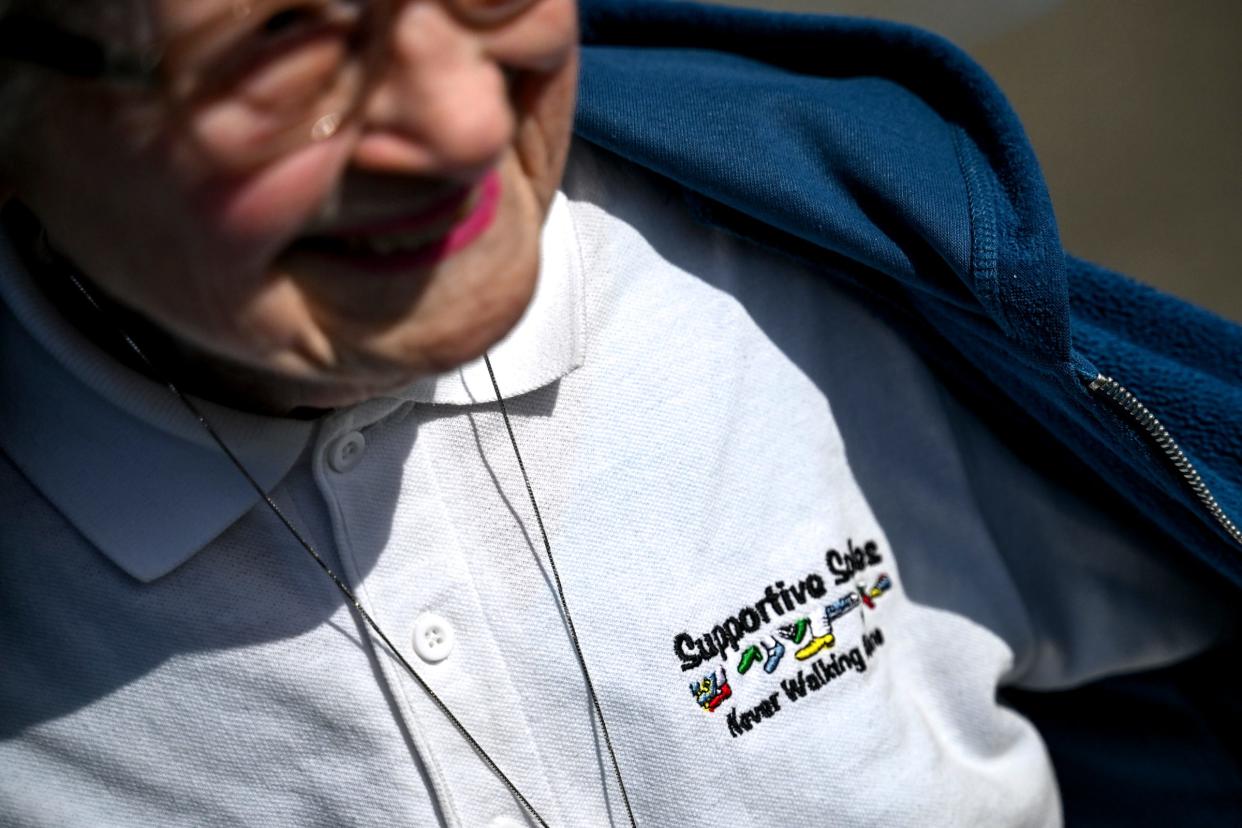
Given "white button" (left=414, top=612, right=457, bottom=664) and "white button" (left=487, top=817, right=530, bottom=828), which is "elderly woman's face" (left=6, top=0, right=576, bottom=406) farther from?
"white button" (left=487, top=817, right=530, bottom=828)

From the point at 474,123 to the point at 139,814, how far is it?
0.48m

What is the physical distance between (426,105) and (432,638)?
1.13 ft

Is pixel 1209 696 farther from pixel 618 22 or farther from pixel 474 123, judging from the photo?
pixel 474 123

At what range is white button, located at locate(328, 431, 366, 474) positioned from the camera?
2.44 feet

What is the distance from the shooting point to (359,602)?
75 cm

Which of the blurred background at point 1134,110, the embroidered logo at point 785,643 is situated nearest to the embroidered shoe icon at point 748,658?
the embroidered logo at point 785,643

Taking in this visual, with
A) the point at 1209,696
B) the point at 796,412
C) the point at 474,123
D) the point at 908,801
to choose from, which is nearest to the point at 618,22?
the point at 796,412

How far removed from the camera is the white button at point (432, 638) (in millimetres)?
748

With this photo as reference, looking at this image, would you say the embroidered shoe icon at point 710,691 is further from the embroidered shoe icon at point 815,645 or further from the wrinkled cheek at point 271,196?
the wrinkled cheek at point 271,196

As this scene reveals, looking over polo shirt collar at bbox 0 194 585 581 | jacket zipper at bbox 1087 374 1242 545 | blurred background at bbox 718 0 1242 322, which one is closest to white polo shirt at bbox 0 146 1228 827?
polo shirt collar at bbox 0 194 585 581

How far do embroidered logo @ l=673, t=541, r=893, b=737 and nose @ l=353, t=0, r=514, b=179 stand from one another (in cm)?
40

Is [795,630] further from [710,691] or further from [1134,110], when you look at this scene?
[1134,110]

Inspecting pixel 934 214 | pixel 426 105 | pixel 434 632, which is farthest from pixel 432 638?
pixel 934 214

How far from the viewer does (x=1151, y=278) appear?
1.55m
